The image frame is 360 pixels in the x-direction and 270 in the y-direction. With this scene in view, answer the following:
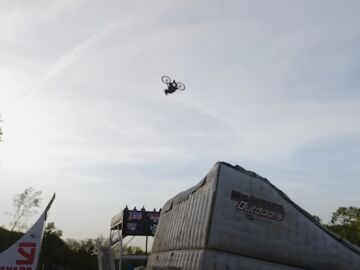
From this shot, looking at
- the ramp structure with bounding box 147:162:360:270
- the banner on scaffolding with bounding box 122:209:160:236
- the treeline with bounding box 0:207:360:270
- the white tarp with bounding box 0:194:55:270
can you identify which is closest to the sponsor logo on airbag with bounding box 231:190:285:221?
the ramp structure with bounding box 147:162:360:270

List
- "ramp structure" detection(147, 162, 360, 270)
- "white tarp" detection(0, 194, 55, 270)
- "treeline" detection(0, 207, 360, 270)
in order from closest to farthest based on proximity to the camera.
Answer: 1. "white tarp" detection(0, 194, 55, 270)
2. "ramp structure" detection(147, 162, 360, 270)
3. "treeline" detection(0, 207, 360, 270)

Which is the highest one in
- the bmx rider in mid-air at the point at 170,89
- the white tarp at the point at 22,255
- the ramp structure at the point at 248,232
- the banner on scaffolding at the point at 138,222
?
the bmx rider in mid-air at the point at 170,89

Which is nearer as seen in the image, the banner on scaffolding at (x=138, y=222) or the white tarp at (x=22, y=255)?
the white tarp at (x=22, y=255)

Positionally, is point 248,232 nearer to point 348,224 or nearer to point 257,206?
point 257,206

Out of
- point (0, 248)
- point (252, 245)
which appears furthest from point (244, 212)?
point (0, 248)

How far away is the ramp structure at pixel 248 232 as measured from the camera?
14.6m

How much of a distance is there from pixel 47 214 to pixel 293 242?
985 cm

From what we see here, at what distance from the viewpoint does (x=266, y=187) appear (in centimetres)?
1617

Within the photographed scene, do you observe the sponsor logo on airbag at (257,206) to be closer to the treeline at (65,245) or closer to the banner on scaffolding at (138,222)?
the banner on scaffolding at (138,222)

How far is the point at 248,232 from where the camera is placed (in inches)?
592

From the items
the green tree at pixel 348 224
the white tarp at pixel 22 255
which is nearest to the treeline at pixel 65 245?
the green tree at pixel 348 224

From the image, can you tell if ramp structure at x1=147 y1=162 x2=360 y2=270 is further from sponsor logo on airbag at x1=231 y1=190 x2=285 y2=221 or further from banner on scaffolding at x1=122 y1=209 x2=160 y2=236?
banner on scaffolding at x1=122 y1=209 x2=160 y2=236

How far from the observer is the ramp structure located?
1462 centimetres

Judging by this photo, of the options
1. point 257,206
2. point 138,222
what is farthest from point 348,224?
point 257,206
